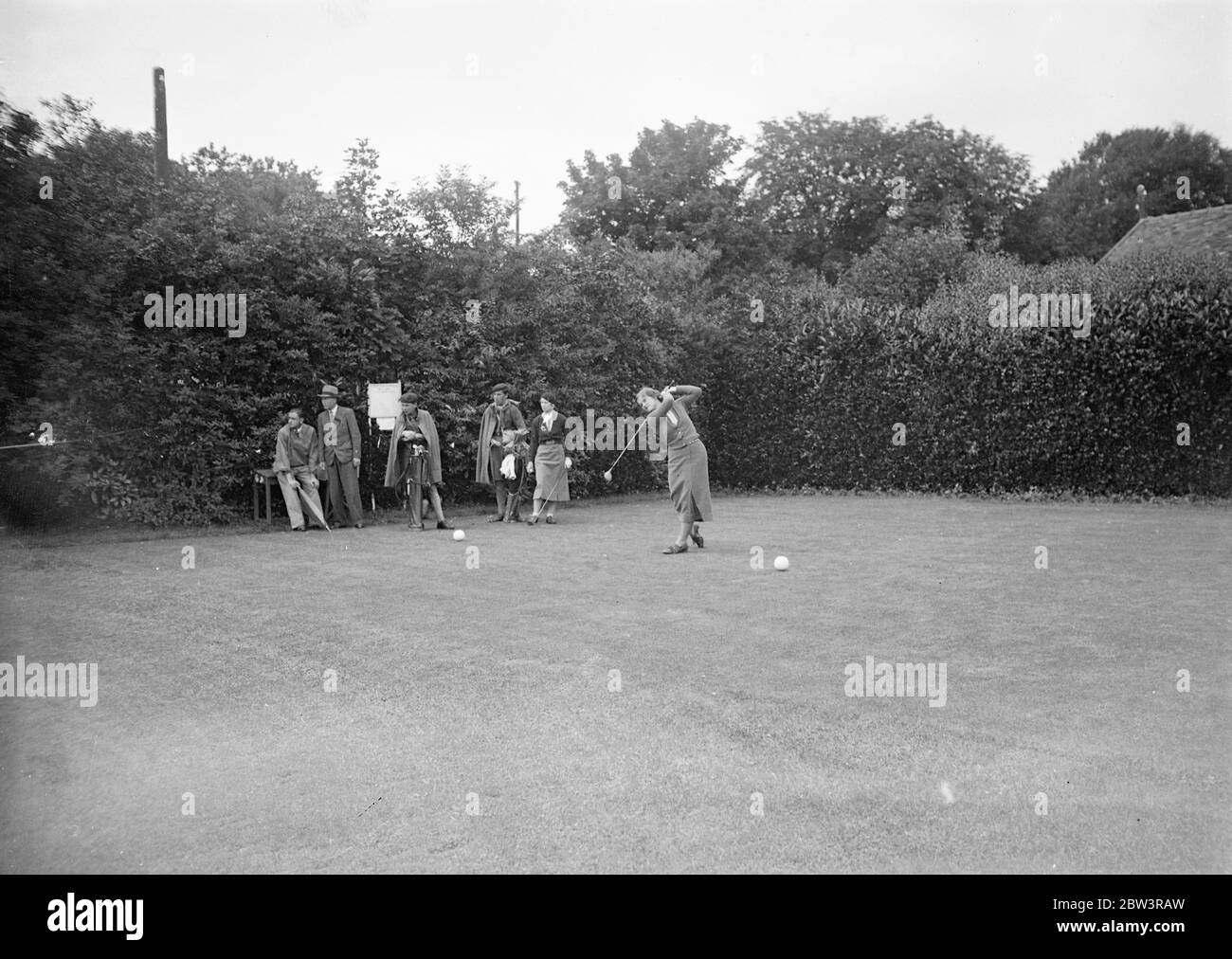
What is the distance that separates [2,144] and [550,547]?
8706mm

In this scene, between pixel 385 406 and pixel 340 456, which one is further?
pixel 385 406

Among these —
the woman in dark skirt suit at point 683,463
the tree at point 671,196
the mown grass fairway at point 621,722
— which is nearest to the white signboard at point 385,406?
the woman in dark skirt suit at point 683,463

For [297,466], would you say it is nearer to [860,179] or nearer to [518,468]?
[518,468]

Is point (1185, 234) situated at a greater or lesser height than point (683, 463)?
greater

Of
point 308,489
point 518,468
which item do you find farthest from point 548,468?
point 308,489

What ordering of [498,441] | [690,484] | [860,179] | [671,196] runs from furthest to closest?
[860,179]
[671,196]
[498,441]
[690,484]

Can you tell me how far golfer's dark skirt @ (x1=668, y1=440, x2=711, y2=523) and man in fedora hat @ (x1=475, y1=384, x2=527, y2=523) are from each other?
16.5 feet

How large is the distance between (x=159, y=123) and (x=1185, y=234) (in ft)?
96.2

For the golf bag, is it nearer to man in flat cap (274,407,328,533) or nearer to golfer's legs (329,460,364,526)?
golfer's legs (329,460,364,526)

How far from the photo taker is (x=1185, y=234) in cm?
3206

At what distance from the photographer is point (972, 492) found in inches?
926

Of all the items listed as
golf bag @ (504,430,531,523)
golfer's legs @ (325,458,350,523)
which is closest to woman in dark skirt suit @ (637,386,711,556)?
golf bag @ (504,430,531,523)

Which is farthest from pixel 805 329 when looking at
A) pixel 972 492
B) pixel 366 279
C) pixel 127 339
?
pixel 127 339
